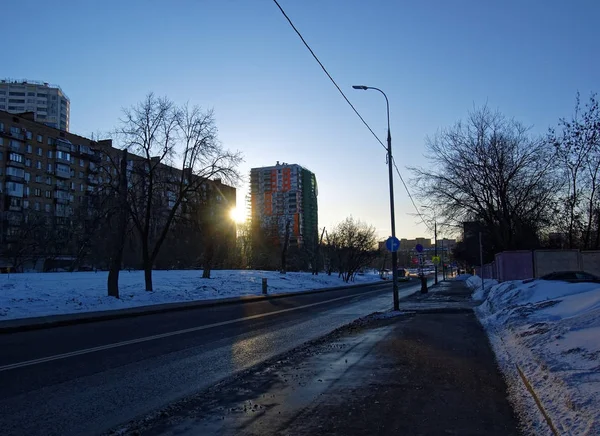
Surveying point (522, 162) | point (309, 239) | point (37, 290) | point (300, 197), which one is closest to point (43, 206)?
point (309, 239)

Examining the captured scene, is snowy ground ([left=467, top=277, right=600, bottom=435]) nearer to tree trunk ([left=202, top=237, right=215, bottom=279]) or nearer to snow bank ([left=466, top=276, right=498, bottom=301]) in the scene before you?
snow bank ([left=466, top=276, right=498, bottom=301])

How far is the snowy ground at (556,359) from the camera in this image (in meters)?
4.53

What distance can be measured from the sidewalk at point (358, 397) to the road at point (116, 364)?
69 centimetres

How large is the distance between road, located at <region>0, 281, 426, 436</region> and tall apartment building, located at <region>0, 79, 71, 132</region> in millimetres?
151999

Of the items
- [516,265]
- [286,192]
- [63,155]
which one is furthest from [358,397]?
[286,192]

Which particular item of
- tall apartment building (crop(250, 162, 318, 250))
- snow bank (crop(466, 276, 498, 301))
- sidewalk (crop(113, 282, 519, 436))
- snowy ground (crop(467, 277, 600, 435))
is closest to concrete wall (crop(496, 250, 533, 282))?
snow bank (crop(466, 276, 498, 301))

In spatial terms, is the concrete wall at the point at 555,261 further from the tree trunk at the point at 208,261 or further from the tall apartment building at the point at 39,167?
the tall apartment building at the point at 39,167

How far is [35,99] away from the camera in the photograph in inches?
5906

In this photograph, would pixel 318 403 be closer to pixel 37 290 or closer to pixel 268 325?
pixel 268 325

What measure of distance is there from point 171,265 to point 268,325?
56925 mm

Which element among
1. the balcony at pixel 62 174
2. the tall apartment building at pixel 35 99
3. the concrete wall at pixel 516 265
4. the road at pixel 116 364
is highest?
the tall apartment building at pixel 35 99

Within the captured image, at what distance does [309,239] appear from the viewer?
72938mm

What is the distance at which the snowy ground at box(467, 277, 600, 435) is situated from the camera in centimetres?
453

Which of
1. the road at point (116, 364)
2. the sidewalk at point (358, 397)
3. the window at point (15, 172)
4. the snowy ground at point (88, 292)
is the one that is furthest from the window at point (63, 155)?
the sidewalk at point (358, 397)
